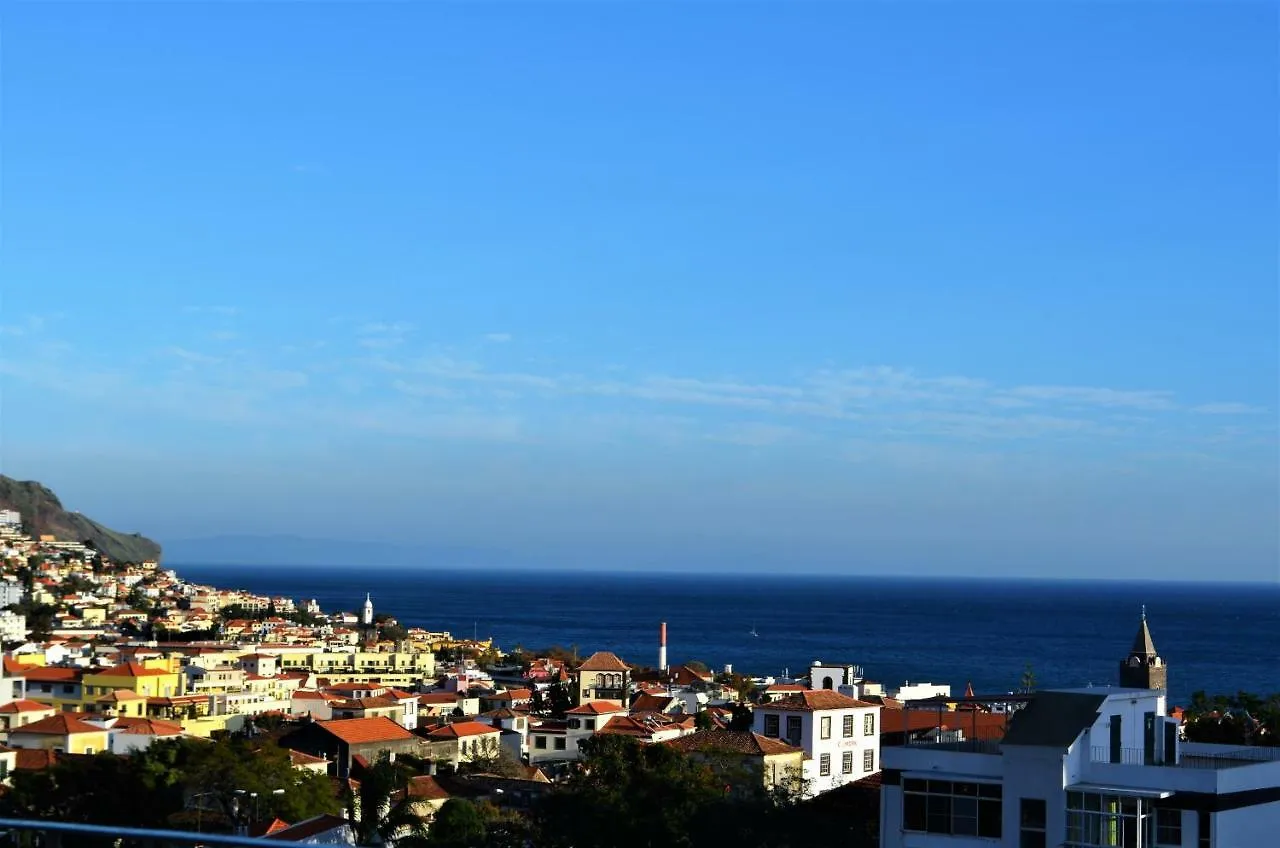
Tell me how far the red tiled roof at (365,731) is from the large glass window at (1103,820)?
679 inches

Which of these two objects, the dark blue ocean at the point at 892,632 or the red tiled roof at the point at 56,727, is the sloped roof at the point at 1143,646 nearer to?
the dark blue ocean at the point at 892,632

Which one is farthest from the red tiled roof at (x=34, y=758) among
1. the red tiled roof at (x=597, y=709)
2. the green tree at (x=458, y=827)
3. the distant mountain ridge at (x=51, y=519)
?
the distant mountain ridge at (x=51, y=519)

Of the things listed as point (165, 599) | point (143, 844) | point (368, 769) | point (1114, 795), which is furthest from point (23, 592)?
point (143, 844)

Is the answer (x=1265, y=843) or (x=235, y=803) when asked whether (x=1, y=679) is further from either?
(x=1265, y=843)

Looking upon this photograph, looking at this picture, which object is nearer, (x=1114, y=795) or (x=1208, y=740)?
(x=1114, y=795)

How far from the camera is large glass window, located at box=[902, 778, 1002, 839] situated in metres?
12.8

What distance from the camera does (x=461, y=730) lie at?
3017 centimetres

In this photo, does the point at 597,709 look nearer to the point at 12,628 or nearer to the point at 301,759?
the point at 301,759

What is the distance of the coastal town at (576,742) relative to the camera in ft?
41.4

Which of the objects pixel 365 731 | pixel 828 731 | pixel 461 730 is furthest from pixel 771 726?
pixel 365 731

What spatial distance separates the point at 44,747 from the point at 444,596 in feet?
438

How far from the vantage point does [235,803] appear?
20031 mm

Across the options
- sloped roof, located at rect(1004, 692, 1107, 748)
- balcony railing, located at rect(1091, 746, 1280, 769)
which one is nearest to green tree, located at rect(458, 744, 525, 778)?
balcony railing, located at rect(1091, 746, 1280, 769)

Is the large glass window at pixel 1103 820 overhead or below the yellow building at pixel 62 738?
overhead
